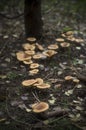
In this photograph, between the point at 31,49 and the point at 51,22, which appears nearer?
the point at 31,49

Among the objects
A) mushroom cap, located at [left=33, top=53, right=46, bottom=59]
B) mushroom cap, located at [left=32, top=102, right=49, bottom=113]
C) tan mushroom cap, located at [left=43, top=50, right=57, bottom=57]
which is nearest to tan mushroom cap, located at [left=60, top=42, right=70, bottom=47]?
tan mushroom cap, located at [left=43, top=50, right=57, bottom=57]

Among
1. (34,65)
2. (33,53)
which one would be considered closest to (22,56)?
(33,53)

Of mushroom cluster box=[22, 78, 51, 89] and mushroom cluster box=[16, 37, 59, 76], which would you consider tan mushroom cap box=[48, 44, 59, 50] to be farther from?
mushroom cluster box=[22, 78, 51, 89]

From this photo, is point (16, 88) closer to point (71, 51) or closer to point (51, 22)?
point (71, 51)

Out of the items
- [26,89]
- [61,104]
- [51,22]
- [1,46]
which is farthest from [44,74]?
[51,22]

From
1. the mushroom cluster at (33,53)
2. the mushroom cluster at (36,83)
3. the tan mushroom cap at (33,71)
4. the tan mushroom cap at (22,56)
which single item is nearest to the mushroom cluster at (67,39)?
the mushroom cluster at (33,53)
